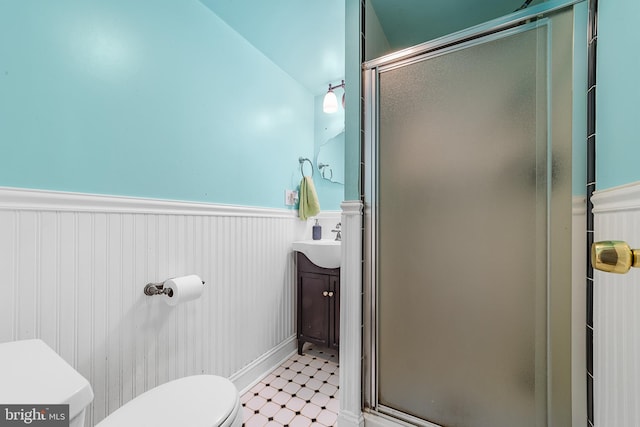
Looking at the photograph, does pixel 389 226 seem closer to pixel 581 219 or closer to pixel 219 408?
pixel 581 219

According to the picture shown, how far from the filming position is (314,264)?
1.94 meters

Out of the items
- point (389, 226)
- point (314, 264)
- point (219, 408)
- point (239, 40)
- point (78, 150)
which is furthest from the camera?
point (314, 264)

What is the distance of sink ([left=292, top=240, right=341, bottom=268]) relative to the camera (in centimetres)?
174

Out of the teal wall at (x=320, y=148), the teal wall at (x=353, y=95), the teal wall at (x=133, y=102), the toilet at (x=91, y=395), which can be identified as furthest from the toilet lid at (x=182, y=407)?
the teal wall at (x=320, y=148)

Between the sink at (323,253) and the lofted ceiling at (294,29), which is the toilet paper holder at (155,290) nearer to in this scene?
the sink at (323,253)

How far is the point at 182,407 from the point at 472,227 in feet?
3.82

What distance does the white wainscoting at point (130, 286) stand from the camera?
2.79 feet

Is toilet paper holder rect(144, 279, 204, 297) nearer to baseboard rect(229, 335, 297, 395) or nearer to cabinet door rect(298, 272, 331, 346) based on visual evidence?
baseboard rect(229, 335, 297, 395)

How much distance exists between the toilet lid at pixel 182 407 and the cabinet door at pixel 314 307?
99 centimetres

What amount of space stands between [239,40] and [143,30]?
1.99 ft

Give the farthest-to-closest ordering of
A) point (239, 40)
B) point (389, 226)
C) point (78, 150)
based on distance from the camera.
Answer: point (239, 40)
point (389, 226)
point (78, 150)

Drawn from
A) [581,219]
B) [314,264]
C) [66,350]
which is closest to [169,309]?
[66,350]

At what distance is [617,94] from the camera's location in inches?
27.7

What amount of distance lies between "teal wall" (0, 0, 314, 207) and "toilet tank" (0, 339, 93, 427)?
545mm
